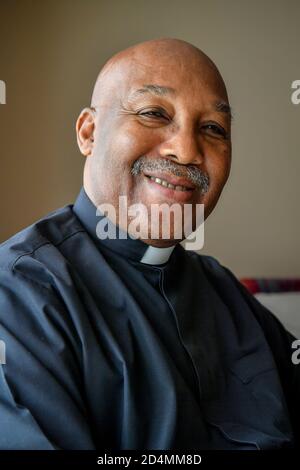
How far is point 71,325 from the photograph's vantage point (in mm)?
794

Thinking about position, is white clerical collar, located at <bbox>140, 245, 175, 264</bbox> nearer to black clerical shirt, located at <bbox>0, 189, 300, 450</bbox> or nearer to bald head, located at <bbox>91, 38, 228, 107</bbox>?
black clerical shirt, located at <bbox>0, 189, 300, 450</bbox>

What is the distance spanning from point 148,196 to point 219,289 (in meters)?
0.41

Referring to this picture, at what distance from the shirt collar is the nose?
0.18 meters

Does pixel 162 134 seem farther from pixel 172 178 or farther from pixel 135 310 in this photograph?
pixel 135 310

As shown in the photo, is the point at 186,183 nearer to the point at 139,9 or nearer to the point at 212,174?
the point at 212,174

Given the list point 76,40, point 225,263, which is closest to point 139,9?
point 76,40

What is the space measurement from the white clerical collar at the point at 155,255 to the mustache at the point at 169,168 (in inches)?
6.2

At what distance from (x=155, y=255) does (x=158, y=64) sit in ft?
1.20

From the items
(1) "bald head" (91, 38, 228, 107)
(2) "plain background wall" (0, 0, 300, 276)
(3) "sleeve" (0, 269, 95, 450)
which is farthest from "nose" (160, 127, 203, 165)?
(2) "plain background wall" (0, 0, 300, 276)

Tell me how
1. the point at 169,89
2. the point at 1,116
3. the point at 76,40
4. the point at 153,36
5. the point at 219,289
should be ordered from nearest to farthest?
the point at 169,89
the point at 219,289
the point at 1,116
the point at 76,40
the point at 153,36

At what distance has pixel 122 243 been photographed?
0.97 metres

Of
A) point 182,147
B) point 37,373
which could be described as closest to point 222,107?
point 182,147

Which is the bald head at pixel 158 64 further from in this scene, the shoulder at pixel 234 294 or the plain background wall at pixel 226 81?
the plain background wall at pixel 226 81

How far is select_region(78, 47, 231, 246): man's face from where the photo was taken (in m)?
0.89
